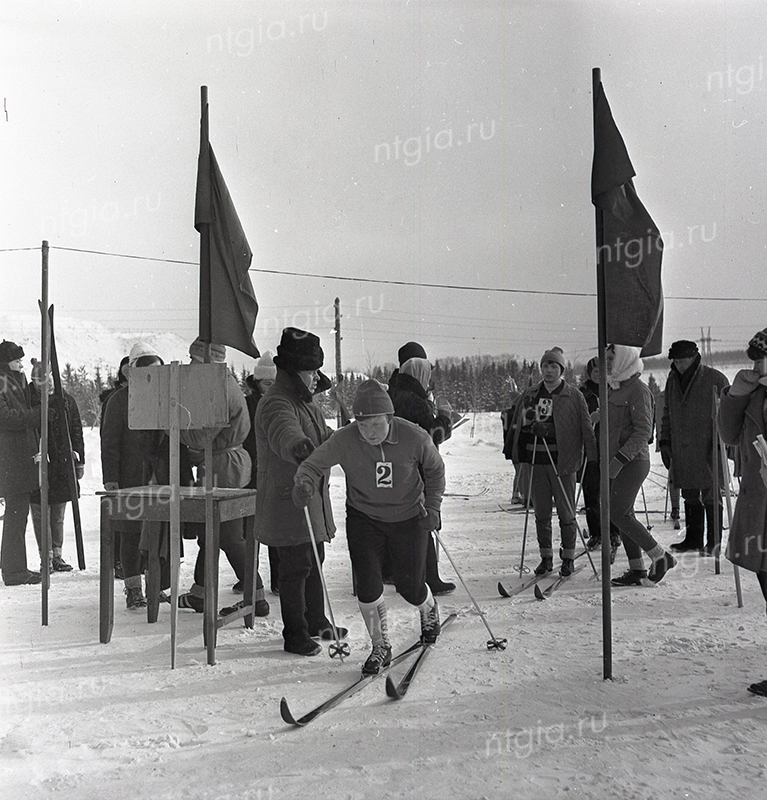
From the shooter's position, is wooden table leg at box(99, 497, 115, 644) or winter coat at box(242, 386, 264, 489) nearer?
wooden table leg at box(99, 497, 115, 644)

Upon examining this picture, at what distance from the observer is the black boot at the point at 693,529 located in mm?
7883

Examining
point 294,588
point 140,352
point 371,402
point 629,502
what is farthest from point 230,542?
point 629,502

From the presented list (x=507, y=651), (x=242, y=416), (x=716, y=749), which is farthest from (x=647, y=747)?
(x=242, y=416)

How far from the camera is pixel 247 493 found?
17.3 ft

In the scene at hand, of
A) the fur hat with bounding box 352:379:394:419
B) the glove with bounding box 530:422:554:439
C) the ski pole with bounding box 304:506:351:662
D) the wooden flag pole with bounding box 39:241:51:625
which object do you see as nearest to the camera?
the fur hat with bounding box 352:379:394:419

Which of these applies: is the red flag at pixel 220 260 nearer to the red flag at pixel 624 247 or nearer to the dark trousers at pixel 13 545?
the red flag at pixel 624 247

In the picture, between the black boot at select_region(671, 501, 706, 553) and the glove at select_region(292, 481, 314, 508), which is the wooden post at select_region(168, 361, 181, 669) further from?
the black boot at select_region(671, 501, 706, 553)

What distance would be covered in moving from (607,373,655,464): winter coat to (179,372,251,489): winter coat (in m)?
→ 2.92

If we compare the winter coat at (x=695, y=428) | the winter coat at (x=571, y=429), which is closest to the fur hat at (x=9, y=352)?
the winter coat at (x=571, y=429)

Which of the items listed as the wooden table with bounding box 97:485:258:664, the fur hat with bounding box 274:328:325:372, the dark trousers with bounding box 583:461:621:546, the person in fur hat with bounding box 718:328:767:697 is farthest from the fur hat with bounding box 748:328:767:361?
the dark trousers with bounding box 583:461:621:546

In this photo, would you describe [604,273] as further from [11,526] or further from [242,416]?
[11,526]

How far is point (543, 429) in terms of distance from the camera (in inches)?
279

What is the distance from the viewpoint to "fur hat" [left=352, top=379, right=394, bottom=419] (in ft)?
14.0

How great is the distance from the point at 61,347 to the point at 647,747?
56.9 m
